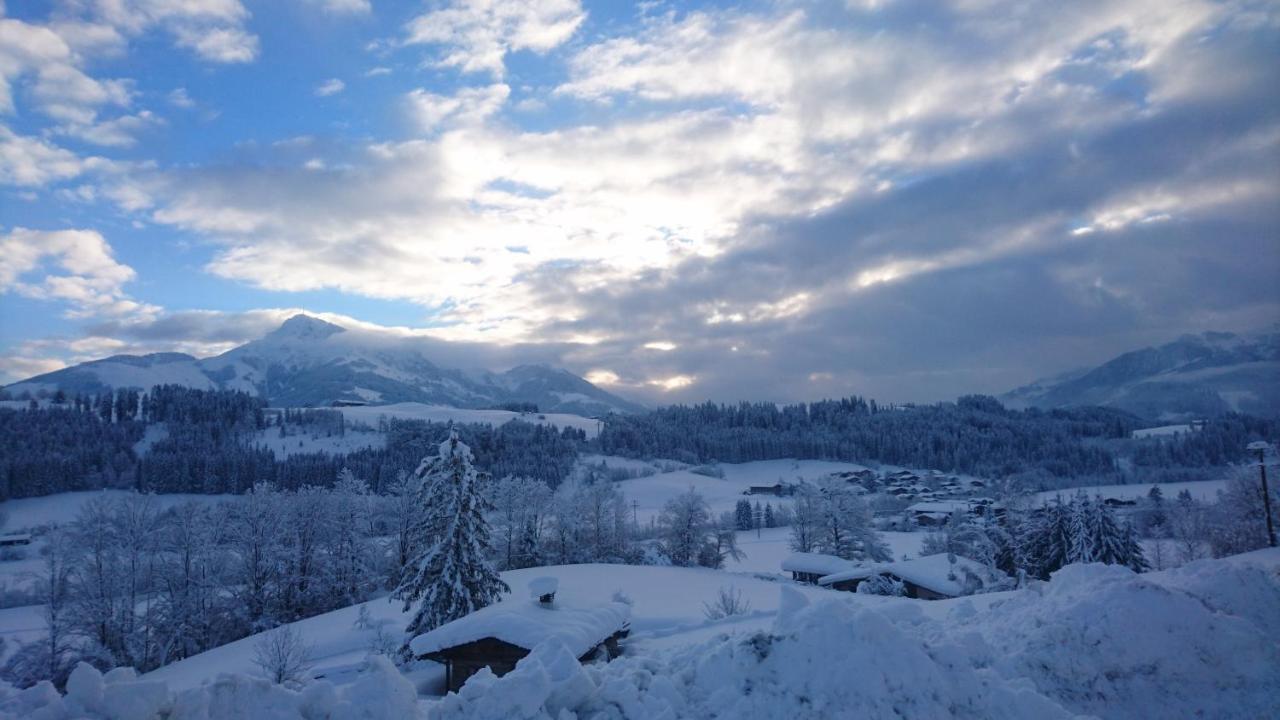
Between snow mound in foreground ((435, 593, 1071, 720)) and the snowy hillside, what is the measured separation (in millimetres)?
16

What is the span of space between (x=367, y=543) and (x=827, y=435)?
12896 centimetres

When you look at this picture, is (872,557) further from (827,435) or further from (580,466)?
(827,435)

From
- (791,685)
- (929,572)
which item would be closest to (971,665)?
(791,685)

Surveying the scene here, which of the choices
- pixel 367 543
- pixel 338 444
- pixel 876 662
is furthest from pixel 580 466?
pixel 876 662

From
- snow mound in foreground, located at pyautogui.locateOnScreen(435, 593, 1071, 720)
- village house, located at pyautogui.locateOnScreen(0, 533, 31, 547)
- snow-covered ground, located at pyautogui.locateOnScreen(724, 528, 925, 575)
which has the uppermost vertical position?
snow mound in foreground, located at pyautogui.locateOnScreen(435, 593, 1071, 720)

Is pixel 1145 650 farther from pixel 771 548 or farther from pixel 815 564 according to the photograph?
pixel 771 548

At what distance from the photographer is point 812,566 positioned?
4997 centimetres

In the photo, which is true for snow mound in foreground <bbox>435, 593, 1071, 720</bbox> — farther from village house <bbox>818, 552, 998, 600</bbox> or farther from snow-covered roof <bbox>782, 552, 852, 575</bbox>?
snow-covered roof <bbox>782, 552, 852, 575</bbox>

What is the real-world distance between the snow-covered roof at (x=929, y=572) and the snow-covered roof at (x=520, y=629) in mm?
26181

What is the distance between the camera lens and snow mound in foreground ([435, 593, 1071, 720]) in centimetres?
739

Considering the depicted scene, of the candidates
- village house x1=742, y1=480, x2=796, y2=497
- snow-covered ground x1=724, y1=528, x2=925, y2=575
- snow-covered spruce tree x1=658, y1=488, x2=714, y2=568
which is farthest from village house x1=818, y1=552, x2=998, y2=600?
village house x1=742, y1=480, x2=796, y2=497

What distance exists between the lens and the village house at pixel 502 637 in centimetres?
1900

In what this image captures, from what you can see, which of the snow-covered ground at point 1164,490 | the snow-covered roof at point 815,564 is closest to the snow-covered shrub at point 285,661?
the snow-covered roof at point 815,564

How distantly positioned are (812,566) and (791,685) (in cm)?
4501
